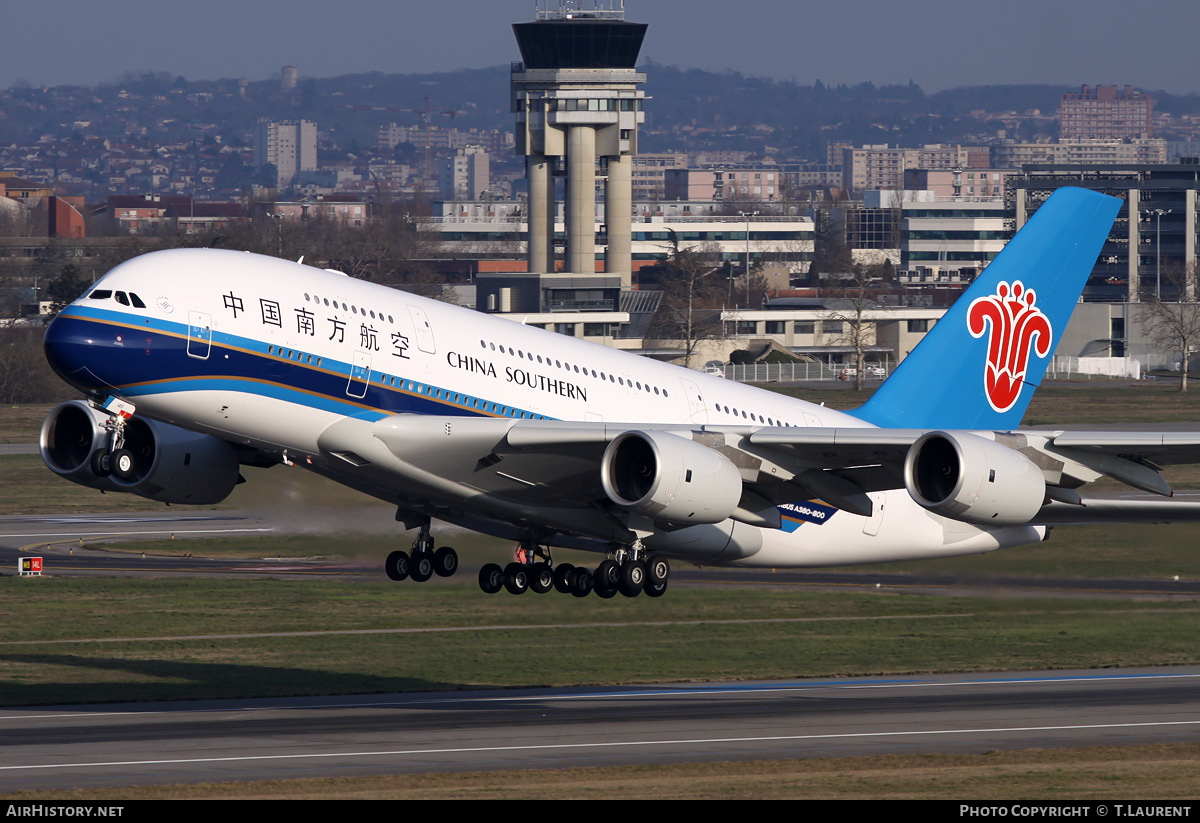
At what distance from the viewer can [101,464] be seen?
128 feet

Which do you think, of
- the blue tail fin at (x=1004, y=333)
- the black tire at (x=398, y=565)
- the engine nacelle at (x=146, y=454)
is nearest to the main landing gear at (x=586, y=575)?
the black tire at (x=398, y=565)

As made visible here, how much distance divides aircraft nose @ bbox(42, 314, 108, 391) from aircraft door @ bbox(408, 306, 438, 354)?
746 centimetres

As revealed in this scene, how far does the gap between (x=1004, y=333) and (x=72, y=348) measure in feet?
89.9

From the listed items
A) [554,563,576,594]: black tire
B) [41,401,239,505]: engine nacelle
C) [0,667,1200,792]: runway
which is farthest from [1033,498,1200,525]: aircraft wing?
[41,401,239,505]: engine nacelle

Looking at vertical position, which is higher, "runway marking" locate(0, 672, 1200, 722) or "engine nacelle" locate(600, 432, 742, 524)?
"engine nacelle" locate(600, 432, 742, 524)

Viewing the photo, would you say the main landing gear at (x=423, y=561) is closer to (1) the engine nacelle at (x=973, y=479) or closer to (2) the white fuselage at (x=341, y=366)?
(2) the white fuselage at (x=341, y=366)

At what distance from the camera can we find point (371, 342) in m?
39.0

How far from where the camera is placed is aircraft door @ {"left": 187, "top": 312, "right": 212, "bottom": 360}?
121 ft

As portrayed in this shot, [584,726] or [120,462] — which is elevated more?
[120,462]

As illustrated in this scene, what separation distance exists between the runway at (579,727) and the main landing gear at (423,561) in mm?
4762

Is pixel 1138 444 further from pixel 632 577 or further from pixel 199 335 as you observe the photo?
pixel 199 335

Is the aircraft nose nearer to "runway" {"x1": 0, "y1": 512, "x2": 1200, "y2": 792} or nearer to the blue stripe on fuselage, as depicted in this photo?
the blue stripe on fuselage

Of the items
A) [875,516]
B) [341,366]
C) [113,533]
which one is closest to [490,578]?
[341,366]

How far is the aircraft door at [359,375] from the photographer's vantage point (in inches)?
1523
